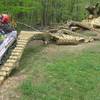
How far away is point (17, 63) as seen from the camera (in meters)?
9.13

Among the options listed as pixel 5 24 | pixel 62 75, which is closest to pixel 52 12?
pixel 5 24

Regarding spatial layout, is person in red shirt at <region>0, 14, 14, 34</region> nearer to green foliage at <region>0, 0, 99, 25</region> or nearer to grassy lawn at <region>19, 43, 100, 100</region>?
grassy lawn at <region>19, 43, 100, 100</region>

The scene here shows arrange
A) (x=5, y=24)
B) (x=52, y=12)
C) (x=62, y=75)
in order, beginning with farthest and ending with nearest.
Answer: (x=52, y=12), (x=5, y=24), (x=62, y=75)

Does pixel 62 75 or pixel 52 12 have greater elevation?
pixel 62 75

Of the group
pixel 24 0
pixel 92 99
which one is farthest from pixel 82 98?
pixel 24 0

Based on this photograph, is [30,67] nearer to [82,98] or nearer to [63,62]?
[63,62]

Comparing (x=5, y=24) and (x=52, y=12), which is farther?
(x=52, y=12)

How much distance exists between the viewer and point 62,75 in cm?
811

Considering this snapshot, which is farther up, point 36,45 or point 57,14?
point 36,45

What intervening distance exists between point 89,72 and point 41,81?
1.46m

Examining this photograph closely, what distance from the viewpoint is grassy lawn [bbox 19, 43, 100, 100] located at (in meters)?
7.08

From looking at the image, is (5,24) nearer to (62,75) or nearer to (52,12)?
(62,75)

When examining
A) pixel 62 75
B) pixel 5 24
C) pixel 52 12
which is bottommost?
pixel 52 12

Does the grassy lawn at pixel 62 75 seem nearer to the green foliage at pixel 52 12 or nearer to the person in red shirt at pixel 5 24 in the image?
the person in red shirt at pixel 5 24
